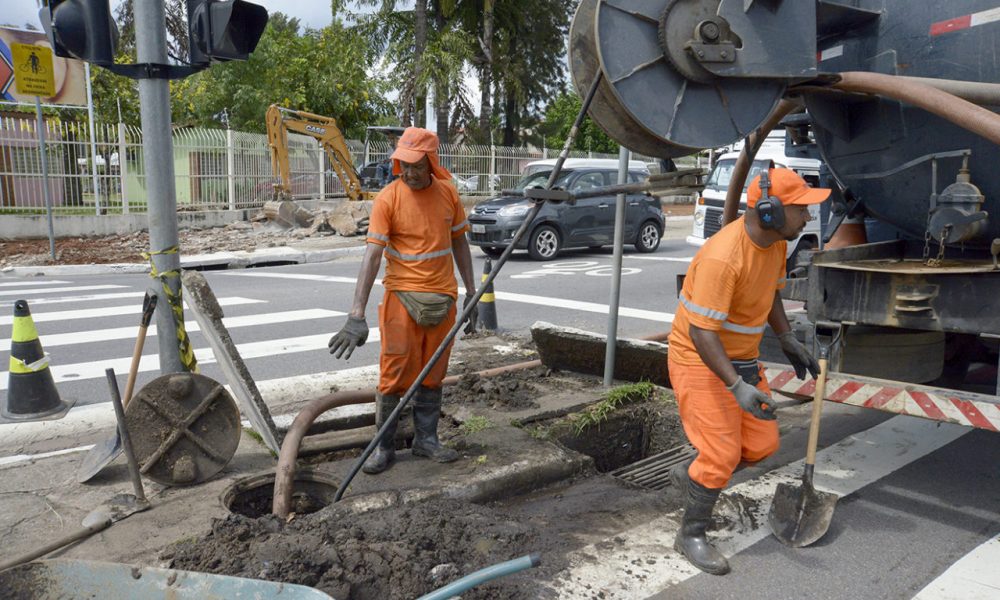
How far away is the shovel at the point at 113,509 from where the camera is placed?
326cm

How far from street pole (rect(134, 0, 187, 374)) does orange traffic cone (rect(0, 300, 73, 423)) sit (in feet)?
5.07

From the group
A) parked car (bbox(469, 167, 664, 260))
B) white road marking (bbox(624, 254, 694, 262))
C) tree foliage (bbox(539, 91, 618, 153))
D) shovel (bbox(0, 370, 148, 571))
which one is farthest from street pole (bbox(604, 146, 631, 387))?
tree foliage (bbox(539, 91, 618, 153))

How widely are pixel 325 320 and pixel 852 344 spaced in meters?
5.97

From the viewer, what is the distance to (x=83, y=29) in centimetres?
403

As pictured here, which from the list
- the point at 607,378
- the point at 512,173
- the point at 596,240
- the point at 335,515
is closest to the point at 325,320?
the point at 607,378

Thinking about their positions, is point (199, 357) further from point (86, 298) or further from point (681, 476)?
point (681, 476)

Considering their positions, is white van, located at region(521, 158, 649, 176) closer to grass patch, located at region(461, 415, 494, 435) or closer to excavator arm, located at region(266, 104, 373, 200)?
excavator arm, located at region(266, 104, 373, 200)

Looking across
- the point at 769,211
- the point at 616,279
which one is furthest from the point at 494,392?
the point at 769,211

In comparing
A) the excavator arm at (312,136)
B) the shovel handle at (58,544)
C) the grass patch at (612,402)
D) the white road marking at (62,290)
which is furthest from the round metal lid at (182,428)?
the excavator arm at (312,136)

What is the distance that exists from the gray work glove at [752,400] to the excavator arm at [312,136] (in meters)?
16.9

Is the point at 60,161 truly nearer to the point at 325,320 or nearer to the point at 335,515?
the point at 325,320

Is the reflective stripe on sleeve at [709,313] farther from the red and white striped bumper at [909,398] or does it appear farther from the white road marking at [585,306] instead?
the white road marking at [585,306]

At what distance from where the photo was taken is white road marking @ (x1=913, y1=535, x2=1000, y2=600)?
A: 10.4 ft

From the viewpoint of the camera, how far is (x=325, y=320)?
8758 millimetres
